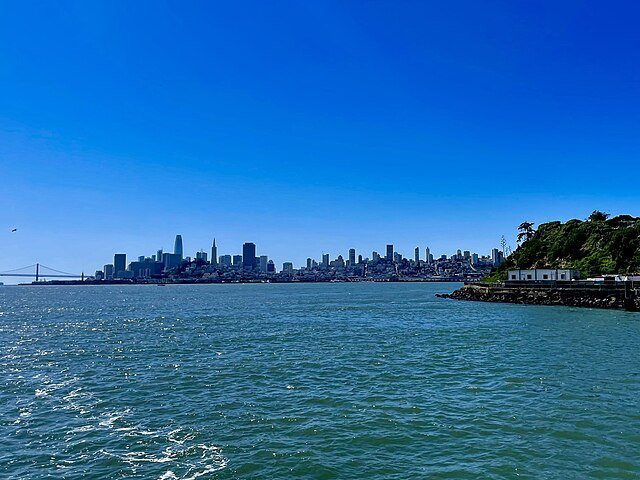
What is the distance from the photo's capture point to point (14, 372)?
101ft

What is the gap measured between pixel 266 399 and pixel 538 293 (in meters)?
78.6

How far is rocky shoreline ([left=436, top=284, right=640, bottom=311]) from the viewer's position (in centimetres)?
7219

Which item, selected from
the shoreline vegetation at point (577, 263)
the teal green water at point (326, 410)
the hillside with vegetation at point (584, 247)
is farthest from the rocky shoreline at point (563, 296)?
the teal green water at point (326, 410)

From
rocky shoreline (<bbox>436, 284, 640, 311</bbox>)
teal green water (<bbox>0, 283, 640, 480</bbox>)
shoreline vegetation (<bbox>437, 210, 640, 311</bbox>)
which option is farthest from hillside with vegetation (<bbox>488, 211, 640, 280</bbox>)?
teal green water (<bbox>0, 283, 640, 480</bbox>)

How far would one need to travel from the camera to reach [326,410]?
67.3ft

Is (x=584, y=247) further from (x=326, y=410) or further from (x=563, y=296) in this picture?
(x=326, y=410)

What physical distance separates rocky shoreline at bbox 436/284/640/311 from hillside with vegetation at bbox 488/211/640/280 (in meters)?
25.0

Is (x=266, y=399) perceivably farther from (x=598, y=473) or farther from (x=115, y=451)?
(x=598, y=473)

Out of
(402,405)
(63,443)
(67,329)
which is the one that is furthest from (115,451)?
(67,329)

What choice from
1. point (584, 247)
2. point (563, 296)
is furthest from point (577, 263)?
point (563, 296)

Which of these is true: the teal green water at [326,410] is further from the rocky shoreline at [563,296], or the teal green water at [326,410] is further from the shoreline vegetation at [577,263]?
the shoreline vegetation at [577,263]

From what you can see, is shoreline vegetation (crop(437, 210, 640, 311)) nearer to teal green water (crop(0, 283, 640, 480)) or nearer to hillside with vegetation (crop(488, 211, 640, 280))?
hillside with vegetation (crop(488, 211, 640, 280))

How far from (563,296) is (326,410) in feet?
248

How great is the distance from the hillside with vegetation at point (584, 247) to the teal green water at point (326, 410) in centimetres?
7869
